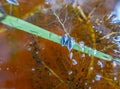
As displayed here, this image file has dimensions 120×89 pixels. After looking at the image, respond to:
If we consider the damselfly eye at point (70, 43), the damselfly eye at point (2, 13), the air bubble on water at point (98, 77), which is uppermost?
the damselfly eye at point (2, 13)

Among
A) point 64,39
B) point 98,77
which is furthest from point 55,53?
point 98,77

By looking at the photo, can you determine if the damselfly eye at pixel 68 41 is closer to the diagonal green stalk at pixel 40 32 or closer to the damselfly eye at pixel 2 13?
the diagonal green stalk at pixel 40 32

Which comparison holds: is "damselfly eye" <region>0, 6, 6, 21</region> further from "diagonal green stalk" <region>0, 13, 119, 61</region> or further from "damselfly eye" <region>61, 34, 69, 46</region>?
"damselfly eye" <region>61, 34, 69, 46</region>

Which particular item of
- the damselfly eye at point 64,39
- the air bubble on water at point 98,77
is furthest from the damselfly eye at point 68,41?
the air bubble on water at point 98,77

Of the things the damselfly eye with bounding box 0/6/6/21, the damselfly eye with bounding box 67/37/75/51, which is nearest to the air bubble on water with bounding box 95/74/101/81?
the damselfly eye with bounding box 67/37/75/51

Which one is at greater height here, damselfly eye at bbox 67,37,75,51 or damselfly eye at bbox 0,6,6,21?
damselfly eye at bbox 0,6,6,21

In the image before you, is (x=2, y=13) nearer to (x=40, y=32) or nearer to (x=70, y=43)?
(x=40, y=32)
